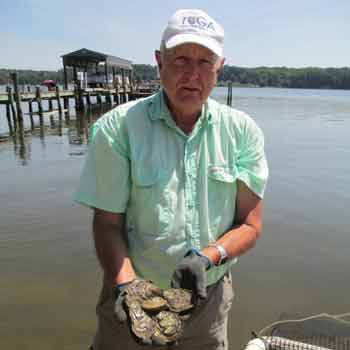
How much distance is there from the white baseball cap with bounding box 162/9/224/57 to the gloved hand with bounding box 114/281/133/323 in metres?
1.45

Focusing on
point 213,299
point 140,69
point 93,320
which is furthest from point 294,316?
point 140,69

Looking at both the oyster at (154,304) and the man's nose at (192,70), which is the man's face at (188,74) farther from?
the oyster at (154,304)

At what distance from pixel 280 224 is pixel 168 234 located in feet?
22.9

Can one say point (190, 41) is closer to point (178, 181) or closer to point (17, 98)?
point (178, 181)

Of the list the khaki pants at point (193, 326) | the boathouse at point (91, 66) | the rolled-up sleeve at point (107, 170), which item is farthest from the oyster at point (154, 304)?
the boathouse at point (91, 66)

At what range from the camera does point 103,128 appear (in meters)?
2.30

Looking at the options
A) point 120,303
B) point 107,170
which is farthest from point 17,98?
point 120,303

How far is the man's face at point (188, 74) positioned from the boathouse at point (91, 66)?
44.1m

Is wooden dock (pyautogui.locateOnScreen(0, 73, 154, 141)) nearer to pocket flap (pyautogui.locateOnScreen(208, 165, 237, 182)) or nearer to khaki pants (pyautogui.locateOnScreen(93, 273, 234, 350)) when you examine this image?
khaki pants (pyautogui.locateOnScreen(93, 273, 234, 350))

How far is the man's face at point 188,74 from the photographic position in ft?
7.37

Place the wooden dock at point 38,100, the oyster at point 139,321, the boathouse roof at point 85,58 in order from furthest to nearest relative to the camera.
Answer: the boathouse roof at point 85,58, the wooden dock at point 38,100, the oyster at point 139,321

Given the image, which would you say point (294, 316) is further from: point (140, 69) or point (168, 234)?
point (140, 69)

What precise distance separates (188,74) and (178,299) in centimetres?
132

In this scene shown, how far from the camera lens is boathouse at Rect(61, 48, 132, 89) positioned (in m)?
45.6
